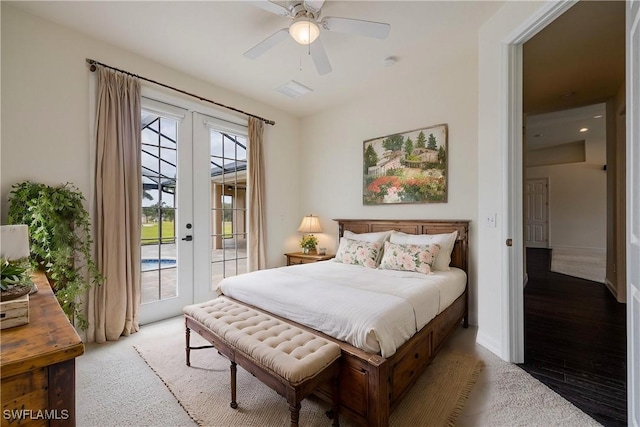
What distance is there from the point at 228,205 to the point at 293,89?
1.85 m

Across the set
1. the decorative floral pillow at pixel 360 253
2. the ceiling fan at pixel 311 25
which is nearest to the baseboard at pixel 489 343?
the decorative floral pillow at pixel 360 253

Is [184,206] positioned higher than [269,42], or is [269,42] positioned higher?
[269,42]

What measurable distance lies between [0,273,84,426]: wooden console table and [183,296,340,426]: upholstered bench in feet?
2.79

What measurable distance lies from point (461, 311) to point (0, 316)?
10.9 ft

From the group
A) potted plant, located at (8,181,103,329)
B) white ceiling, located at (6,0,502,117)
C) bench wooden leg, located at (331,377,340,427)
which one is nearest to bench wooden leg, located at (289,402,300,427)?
bench wooden leg, located at (331,377,340,427)

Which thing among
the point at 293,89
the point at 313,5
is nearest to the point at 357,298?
the point at 313,5

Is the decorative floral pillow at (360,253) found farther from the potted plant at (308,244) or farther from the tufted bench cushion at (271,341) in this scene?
the tufted bench cushion at (271,341)

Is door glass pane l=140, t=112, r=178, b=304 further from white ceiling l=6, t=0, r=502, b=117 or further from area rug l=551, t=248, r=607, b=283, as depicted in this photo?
area rug l=551, t=248, r=607, b=283

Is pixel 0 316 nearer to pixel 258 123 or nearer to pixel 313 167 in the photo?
pixel 258 123

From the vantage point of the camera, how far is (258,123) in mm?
4141

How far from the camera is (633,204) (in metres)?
1.33

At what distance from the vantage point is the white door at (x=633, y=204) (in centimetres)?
129

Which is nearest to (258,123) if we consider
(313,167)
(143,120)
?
(313,167)

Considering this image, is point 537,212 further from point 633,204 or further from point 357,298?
point 357,298
